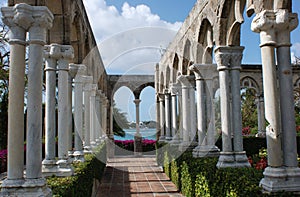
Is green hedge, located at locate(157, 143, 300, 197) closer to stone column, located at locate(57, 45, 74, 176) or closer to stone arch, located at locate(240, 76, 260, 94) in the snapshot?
stone column, located at locate(57, 45, 74, 176)

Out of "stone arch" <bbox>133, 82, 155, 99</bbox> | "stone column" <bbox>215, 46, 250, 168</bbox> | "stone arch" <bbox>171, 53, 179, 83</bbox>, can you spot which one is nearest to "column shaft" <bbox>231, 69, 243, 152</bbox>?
"stone column" <bbox>215, 46, 250, 168</bbox>

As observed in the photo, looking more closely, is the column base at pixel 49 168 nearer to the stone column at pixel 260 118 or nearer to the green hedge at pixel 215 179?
the green hedge at pixel 215 179

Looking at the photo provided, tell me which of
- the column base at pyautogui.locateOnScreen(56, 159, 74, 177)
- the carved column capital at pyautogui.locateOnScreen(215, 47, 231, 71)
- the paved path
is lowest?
the paved path

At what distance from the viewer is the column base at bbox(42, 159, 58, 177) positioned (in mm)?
5836

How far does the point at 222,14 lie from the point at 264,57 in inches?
99.1

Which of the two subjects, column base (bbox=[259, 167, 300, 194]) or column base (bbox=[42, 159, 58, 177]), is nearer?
column base (bbox=[259, 167, 300, 194])

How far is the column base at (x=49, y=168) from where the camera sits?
584 centimetres

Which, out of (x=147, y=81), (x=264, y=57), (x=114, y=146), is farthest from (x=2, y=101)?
(x=264, y=57)

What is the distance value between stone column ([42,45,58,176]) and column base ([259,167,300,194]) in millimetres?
3562

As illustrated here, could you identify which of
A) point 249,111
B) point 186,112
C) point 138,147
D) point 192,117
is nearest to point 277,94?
point 192,117

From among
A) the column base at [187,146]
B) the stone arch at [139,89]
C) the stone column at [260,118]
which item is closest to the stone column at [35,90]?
the column base at [187,146]

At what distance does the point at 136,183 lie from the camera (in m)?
10.8

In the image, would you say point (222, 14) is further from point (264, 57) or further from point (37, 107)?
point (37, 107)

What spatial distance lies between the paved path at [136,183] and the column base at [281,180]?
496cm
